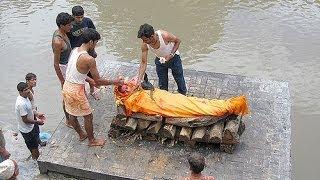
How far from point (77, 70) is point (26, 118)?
1166 millimetres

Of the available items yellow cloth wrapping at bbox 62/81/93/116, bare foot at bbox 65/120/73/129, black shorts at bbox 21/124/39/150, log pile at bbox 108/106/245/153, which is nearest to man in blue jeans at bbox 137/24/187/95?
log pile at bbox 108/106/245/153

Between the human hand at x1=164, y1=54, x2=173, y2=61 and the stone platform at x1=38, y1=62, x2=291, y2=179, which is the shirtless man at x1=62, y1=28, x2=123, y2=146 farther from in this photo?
the human hand at x1=164, y1=54, x2=173, y2=61

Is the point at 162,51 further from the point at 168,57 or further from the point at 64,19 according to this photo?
the point at 64,19

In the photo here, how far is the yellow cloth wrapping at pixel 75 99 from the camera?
5676 mm

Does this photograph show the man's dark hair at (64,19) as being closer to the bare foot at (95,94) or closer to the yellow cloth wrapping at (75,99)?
the yellow cloth wrapping at (75,99)

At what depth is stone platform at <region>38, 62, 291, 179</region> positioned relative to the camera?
5.78 m

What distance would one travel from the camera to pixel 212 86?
7.52 m

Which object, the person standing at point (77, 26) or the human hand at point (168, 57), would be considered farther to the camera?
the human hand at point (168, 57)

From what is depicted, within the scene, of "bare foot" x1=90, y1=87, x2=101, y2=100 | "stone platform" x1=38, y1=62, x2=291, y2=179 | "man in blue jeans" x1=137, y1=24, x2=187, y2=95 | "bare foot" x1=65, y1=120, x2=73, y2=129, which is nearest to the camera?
"stone platform" x1=38, y1=62, x2=291, y2=179

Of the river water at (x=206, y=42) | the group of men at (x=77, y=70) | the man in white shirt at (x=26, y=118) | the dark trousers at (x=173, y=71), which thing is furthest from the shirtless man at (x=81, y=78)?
the river water at (x=206, y=42)

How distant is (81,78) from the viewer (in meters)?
5.64

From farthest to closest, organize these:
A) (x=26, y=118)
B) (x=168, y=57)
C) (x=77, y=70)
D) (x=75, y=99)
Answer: (x=168, y=57) → (x=26, y=118) → (x=75, y=99) → (x=77, y=70)

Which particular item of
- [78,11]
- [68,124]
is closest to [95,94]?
[68,124]

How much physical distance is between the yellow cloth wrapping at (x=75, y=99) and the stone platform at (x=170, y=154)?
2.35 ft
